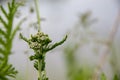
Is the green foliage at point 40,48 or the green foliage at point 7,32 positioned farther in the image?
the green foliage at point 7,32

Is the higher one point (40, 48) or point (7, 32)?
point (7, 32)

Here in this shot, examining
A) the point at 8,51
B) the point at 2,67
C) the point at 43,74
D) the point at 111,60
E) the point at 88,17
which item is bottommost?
the point at 43,74

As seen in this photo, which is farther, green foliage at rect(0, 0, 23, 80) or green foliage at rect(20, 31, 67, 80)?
green foliage at rect(0, 0, 23, 80)

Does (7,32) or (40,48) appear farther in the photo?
(7,32)

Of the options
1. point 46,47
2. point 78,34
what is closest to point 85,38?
point 78,34

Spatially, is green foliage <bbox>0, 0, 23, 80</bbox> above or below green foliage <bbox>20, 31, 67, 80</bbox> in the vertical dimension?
above

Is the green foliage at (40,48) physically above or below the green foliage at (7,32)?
below

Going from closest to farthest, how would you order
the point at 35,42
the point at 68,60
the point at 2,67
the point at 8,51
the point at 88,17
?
the point at 35,42 < the point at 2,67 < the point at 8,51 < the point at 88,17 < the point at 68,60

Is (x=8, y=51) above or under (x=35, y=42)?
above

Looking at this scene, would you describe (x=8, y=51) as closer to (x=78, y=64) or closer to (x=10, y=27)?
(x=10, y=27)

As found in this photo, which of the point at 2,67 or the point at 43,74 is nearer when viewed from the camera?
the point at 43,74

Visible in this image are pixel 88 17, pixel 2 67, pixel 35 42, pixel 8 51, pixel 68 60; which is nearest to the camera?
pixel 35 42
